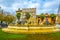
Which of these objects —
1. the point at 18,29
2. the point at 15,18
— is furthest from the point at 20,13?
the point at 18,29

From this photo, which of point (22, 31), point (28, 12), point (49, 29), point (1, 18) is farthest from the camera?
point (1, 18)

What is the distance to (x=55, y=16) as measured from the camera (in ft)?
38.5

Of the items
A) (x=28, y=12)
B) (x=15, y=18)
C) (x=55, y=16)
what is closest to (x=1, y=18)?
(x=15, y=18)

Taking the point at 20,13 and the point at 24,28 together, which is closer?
the point at 24,28

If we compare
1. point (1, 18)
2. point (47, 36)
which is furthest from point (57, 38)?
point (1, 18)

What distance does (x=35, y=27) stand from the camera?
24.7 ft

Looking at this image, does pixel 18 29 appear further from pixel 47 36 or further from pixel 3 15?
pixel 3 15

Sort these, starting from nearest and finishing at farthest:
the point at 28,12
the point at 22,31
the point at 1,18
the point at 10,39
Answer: the point at 10,39
the point at 22,31
the point at 28,12
the point at 1,18

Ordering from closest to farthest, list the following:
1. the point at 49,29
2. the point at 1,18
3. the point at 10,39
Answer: the point at 10,39 < the point at 49,29 < the point at 1,18

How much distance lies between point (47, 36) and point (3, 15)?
6453mm

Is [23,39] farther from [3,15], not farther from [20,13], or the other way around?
[3,15]

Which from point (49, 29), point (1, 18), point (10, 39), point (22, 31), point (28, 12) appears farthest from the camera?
point (1, 18)

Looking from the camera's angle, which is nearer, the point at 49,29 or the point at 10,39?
the point at 10,39

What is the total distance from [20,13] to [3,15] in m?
1.45
